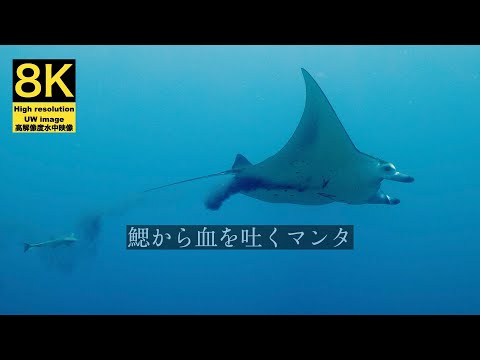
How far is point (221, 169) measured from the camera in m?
3.70

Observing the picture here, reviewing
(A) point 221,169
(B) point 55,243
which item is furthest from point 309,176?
(B) point 55,243

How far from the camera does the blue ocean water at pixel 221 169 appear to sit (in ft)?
12.0

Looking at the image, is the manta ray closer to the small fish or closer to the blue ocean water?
the blue ocean water

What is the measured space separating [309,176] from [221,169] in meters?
0.58

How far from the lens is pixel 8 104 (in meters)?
3.65

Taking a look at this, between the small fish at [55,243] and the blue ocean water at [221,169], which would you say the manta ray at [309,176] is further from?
the small fish at [55,243]

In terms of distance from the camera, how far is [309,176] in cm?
370

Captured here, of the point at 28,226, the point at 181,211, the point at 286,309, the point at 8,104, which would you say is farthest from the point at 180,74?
the point at 286,309

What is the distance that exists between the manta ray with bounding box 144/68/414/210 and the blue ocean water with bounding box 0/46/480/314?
0.06m

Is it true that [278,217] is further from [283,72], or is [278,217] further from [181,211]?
[283,72]

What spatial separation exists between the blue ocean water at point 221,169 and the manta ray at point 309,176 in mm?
57

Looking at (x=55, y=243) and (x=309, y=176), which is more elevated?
(x=309, y=176)

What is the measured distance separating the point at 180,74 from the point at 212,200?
854 mm

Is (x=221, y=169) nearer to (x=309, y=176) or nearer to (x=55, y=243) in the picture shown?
(x=309, y=176)
